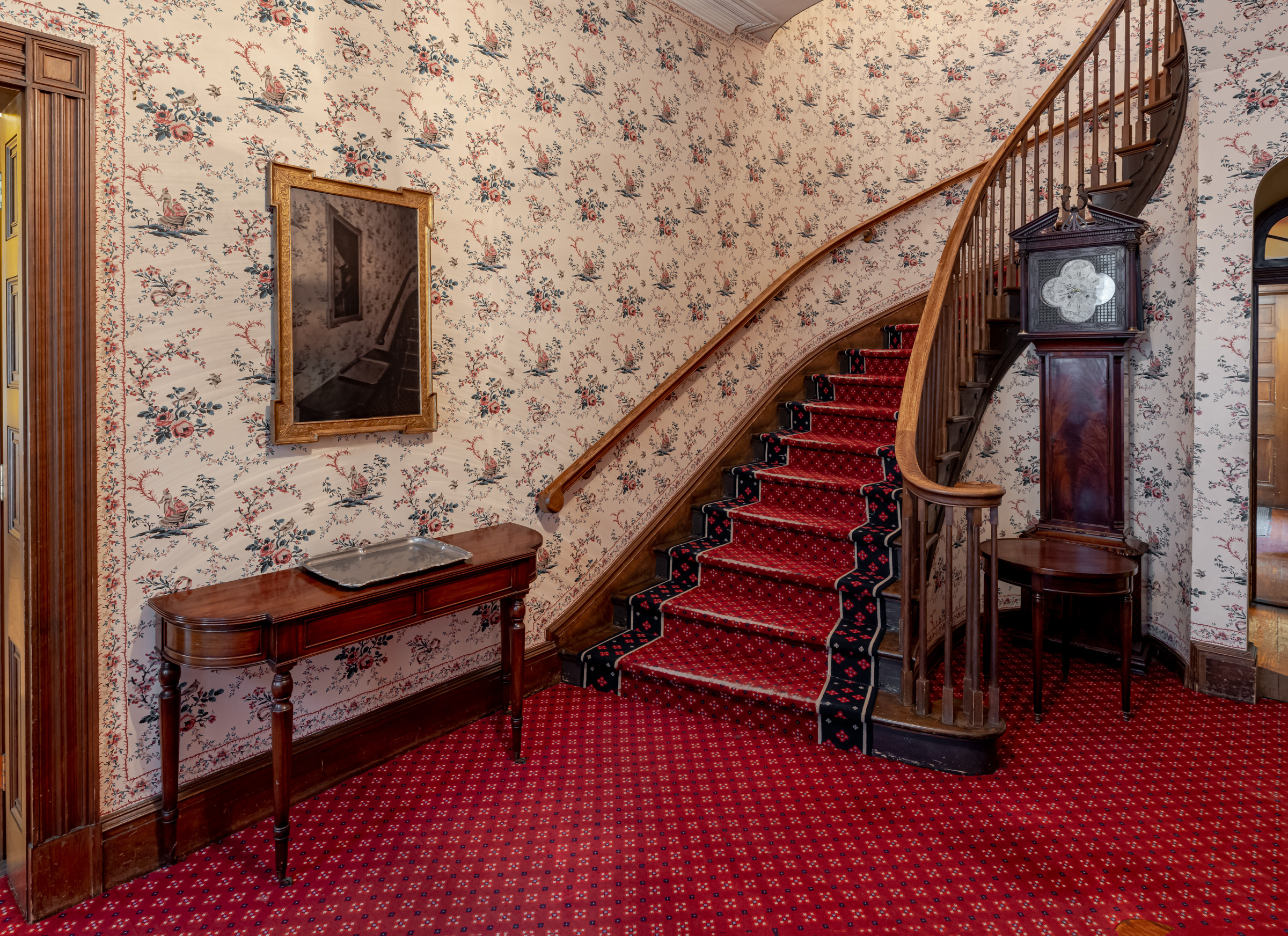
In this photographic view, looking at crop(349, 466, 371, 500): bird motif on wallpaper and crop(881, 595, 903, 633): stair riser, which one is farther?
crop(881, 595, 903, 633): stair riser

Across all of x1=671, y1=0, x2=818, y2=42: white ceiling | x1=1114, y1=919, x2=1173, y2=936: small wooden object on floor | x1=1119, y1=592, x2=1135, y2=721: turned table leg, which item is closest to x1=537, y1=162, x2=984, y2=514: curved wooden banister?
x1=671, y1=0, x2=818, y2=42: white ceiling

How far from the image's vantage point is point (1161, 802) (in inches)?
96.7

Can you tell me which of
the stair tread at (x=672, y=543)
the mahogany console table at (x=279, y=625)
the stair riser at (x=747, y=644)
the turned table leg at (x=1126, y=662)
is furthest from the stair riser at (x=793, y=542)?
the mahogany console table at (x=279, y=625)

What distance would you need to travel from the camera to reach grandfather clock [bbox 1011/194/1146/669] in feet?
11.8

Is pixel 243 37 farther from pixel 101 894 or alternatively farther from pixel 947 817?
pixel 947 817

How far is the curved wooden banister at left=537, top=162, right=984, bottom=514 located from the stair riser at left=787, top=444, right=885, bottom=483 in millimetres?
778

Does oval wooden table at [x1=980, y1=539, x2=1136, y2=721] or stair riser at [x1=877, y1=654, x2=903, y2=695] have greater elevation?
oval wooden table at [x1=980, y1=539, x2=1136, y2=721]

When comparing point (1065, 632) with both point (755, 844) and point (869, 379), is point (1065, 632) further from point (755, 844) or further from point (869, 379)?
point (755, 844)

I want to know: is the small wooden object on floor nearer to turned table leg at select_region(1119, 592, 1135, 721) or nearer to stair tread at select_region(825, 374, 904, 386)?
turned table leg at select_region(1119, 592, 1135, 721)

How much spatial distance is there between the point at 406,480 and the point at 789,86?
371 centimetres

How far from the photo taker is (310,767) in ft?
8.55

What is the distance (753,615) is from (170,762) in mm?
2242

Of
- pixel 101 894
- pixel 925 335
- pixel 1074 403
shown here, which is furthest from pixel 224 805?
pixel 1074 403

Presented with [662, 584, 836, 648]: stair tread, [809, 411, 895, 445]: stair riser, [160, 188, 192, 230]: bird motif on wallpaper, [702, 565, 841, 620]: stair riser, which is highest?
[160, 188, 192, 230]: bird motif on wallpaper
